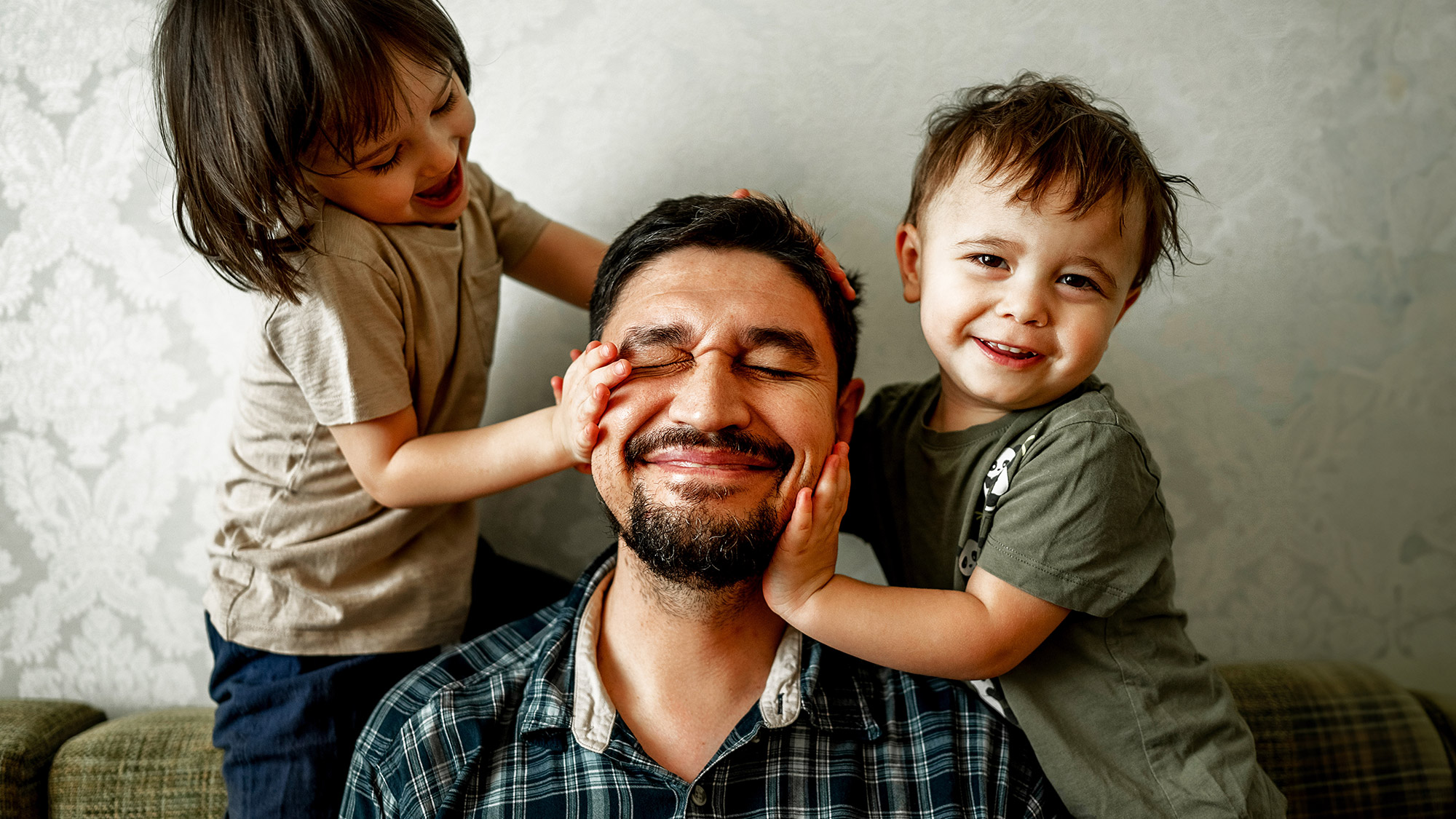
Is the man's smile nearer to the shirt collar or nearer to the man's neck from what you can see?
the man's neck

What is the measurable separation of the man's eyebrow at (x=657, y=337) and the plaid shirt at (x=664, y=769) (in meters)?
0.53

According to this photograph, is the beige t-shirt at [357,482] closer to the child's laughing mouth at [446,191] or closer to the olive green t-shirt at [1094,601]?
the child's laughing mouth at [446,191]

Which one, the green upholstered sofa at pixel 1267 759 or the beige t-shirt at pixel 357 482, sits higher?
the beige t-shirt at pixel 357 482

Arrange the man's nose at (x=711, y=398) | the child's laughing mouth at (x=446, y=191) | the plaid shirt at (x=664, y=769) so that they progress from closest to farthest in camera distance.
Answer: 1. the man's nose at (x=711, y=398)
2. the plaid shirt at (x=664, y=769)
3. the child's laughing mouth at (x=446, y=191)

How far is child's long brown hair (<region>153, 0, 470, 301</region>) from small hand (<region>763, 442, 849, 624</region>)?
88 cm

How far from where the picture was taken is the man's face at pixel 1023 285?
3.89 feet

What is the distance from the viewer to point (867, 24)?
1.66 meters

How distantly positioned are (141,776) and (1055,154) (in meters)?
2.03

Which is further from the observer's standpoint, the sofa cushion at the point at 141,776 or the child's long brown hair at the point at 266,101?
the sofa cushion at the point at 141,776

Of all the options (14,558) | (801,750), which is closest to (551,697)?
(801,750)

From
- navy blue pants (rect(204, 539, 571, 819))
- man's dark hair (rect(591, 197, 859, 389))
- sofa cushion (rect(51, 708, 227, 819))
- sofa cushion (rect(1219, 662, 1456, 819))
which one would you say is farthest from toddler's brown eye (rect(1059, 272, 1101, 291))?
sofa cushion (rect(51, 708, 227, 819))

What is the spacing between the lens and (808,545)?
120 centimetres

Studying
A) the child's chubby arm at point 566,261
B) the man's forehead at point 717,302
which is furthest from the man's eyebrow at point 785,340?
the child's chubby arm at point 566,261

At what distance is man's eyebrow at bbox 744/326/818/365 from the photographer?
1.25 metres
